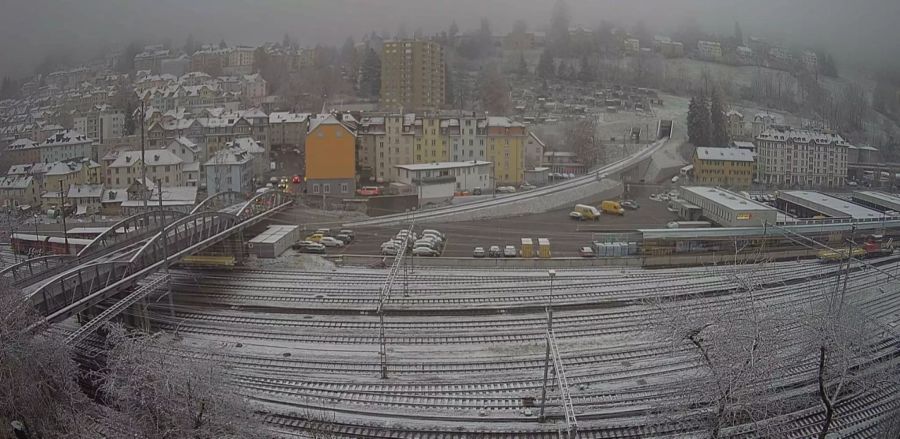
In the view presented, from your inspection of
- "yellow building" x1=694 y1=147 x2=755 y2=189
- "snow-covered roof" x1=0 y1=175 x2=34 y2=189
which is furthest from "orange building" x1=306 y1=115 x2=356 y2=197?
"yellow building" x1=694 y1=147 x2=755 y2=189

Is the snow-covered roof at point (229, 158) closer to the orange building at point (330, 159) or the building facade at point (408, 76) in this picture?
the orange building at point (330, 159)

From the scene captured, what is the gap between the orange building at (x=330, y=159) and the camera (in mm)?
13969

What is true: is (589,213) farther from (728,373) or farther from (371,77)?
(371,77)

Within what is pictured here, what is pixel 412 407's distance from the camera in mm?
5633

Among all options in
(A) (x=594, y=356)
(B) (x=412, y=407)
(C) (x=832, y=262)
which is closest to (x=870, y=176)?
(C) (x=832, y=262)

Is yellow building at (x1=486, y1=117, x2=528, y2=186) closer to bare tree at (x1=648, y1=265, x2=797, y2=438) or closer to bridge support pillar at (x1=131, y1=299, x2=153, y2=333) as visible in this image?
bridge support pillar at (x1=131, y1=299, x2=153, y2=333)

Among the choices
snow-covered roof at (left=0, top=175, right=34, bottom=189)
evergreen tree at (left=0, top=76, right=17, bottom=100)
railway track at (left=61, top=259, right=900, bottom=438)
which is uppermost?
evergreen tree at (left=0, top=76, right=17, bottom=100)

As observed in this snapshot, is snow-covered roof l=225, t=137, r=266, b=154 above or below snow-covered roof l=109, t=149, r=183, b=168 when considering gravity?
above

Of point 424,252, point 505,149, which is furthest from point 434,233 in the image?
point 505,149

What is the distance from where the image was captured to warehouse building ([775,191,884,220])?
469 inches

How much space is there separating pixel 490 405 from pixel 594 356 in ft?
4.89

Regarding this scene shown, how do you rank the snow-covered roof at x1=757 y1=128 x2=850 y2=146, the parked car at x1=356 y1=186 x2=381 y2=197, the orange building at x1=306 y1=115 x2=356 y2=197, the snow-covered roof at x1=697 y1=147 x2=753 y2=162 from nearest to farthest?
the orange building at x1=306 y1=115 x2=356 y2=197, the parked car at x1=356 y1=186 x2=381 y2=197, the snow-covered roof at x1=757 y1=128 x2=850 y2=146, the snow-covered roof at x1=697 y1=147 x2=753 y2=162

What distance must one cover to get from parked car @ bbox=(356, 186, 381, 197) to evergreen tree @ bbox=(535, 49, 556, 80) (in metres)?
16.8

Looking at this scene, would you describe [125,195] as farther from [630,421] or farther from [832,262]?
[832,262]
